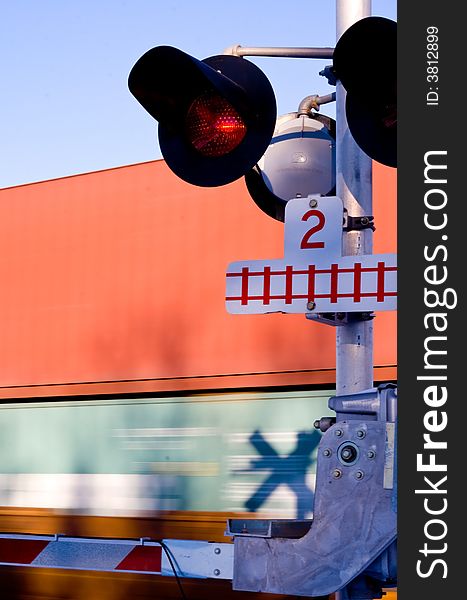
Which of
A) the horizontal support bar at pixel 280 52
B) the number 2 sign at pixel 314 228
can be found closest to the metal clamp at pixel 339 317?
the number 2 sign at pixel 314 228

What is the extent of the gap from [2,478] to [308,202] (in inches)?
230

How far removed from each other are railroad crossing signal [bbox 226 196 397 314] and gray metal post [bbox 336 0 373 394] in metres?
0.12

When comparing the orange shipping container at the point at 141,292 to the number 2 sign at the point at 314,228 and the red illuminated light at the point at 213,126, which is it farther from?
the number 2 sign at the point at 314,228

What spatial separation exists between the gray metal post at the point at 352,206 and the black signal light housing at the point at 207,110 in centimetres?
21

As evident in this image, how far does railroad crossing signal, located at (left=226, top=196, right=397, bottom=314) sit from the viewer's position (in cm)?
234

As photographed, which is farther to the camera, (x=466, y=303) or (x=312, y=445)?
(x=312, y=445)

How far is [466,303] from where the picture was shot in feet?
6.36

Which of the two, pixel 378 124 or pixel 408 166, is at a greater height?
pixel 378 124

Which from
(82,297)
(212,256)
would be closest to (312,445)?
(212,256)

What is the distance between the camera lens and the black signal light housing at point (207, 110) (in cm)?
265

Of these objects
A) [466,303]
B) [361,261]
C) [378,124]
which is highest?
[378,124]

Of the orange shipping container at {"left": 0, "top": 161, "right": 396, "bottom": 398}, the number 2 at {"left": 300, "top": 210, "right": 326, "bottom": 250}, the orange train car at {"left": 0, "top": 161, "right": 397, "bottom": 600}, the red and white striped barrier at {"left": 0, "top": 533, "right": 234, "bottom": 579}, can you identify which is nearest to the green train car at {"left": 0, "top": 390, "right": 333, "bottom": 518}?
the orange train car at {"left": 0, "top": 161, "right": 397, "bottom": 600}

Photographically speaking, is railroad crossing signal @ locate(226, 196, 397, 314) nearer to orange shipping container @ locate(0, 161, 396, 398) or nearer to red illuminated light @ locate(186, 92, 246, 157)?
red illuminated light @ locate(186, 92, 246, 157)

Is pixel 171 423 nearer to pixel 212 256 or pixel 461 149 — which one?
pixel 212 256
